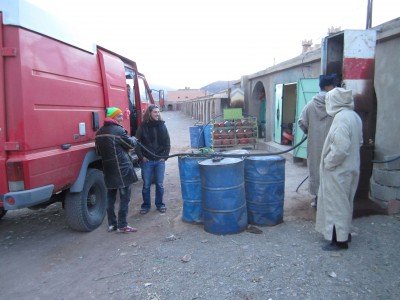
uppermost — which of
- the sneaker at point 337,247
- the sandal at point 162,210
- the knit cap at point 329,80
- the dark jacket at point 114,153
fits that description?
Result: the knit cap at point 329,80

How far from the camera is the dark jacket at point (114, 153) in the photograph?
4402 millimetres

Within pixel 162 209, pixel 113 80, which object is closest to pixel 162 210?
pixel 162 209

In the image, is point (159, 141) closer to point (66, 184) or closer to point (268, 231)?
point (66, 184)

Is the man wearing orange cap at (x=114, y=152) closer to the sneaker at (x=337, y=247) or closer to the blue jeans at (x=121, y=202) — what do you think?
the blue jeans at (x=121, y=202)

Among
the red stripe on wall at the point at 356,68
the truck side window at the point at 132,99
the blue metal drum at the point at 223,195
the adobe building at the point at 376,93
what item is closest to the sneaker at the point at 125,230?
the blue metal drum at the point at 223,195

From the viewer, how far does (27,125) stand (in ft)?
11.7

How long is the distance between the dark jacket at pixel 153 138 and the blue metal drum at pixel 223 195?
1.22 m

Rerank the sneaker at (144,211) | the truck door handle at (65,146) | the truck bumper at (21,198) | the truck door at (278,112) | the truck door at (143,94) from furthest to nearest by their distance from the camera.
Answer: the truck door at (278,112)
the truck door at (143,94)
the sneaker at (144,211)
the truck door handle at (65,146)
the truck bumper at (21,198)

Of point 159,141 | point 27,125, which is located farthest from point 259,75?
point 27,125

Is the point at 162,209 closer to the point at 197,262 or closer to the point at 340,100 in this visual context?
the point at 197,262

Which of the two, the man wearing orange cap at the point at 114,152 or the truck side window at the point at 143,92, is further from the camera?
the truck side window at the point at 143,92

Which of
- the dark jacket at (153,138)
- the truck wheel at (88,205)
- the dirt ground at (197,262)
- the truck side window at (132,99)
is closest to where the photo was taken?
the dirt ground at (197,262)

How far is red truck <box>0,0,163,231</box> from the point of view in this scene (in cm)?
349

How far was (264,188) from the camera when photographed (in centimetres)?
451
